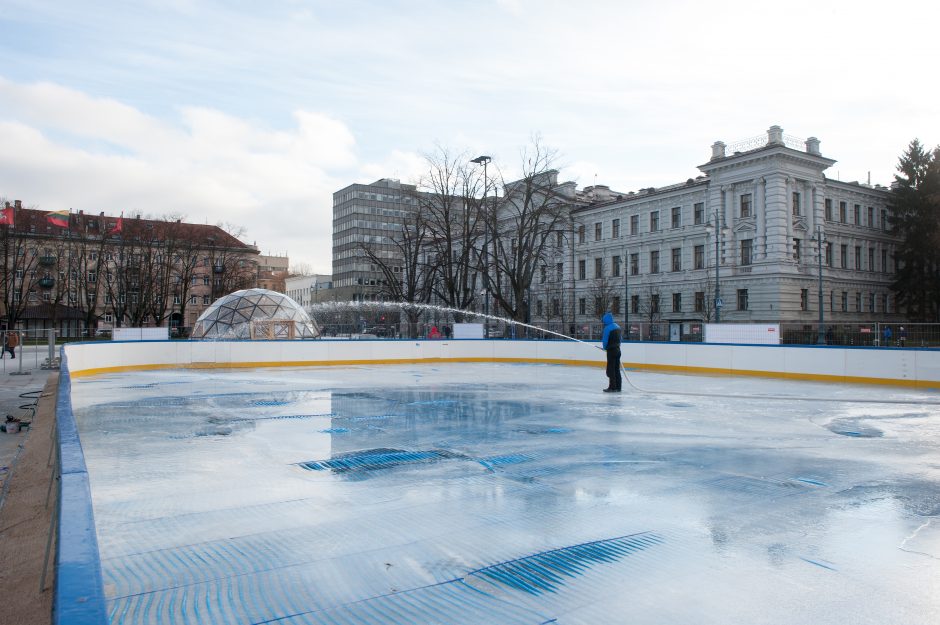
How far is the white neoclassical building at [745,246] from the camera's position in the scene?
162 feet

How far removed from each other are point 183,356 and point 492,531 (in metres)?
24.1

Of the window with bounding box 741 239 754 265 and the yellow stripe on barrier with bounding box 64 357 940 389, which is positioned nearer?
the yellow stripe on barrier with bounding box 64 357 940 389

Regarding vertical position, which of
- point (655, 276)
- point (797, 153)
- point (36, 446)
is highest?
point (797, 153)

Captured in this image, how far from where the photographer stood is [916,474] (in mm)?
7734

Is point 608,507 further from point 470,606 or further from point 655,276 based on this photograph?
point 655,276

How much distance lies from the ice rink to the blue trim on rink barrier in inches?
34.3

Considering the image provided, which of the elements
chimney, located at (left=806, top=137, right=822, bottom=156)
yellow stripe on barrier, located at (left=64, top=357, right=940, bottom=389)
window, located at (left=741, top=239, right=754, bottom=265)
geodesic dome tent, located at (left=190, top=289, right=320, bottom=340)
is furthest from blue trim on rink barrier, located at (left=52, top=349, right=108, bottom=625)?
Answer: chimney, located at (left=806, top=137, right=822, bottom=156)

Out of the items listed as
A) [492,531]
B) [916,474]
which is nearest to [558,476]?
[492,531]

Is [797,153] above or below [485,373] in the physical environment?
above

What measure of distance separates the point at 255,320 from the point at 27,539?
33.1 metres

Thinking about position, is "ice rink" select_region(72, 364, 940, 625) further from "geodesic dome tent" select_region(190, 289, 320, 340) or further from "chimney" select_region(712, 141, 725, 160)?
"chimney" select_region(712, 141, 725, 160)

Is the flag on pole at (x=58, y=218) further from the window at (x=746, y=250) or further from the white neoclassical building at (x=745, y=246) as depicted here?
the window at (x=746, y=250)

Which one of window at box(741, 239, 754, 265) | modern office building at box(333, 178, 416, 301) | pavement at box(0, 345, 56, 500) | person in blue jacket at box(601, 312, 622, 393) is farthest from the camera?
modern office building at box(333, 178, 416, 301)

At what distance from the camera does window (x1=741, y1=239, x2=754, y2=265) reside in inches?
2013
